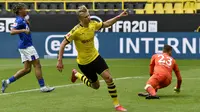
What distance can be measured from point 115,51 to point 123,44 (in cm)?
51

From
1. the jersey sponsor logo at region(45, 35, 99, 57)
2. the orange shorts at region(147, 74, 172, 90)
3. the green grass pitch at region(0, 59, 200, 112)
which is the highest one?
the orange shorts at region(147, 74, 172, 90)

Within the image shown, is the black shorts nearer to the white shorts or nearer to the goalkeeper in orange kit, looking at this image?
the goalkeeper in orange kit

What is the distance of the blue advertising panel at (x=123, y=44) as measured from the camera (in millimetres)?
23828

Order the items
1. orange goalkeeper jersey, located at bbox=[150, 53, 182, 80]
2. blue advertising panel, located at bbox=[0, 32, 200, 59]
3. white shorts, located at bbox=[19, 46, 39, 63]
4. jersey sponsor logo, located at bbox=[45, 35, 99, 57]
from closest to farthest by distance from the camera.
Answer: orange goalkeeper jersey, located at bbox=[150, 53, 182, 80], white shorts, located at bbox=[19, 46, 39, 63], blue advertising panel, located at bbox=[0, 32, 200, 59], jersey sponsor logo, located at bbox=[45, 35, 99, 57]

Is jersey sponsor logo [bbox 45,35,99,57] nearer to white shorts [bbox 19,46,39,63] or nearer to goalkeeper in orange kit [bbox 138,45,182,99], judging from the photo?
white shorts [bbox 19,46,39,63]

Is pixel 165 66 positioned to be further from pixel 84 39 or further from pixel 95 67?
pixel 84 39

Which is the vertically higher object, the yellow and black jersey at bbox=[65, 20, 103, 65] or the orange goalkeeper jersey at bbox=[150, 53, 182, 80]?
the yellow and black jersey at bbox=[65, 20, 103, 65]

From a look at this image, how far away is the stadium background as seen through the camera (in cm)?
1054

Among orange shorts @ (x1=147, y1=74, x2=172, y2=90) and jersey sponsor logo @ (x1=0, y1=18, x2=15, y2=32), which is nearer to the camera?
orange shorts @ (x1=147, y1=74, x2=172, y2=90)

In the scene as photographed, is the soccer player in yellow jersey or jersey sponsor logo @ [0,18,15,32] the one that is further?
jersey sponsor logo @ [0,18,15,32]

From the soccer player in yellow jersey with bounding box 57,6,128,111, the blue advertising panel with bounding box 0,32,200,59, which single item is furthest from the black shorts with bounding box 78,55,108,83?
the blue advertising panel with bounding box 0,32,200,59

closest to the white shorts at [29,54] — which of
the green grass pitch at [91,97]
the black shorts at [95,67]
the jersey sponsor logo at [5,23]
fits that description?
the green grass pitch at [91,97]

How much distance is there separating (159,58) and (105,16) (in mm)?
15241

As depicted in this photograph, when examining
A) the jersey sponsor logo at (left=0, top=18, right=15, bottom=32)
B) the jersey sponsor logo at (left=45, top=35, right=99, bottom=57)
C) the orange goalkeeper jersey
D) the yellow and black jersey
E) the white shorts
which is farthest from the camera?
the jersey sponsor logo at (left=0, top=18, right=15, bottom=32)
